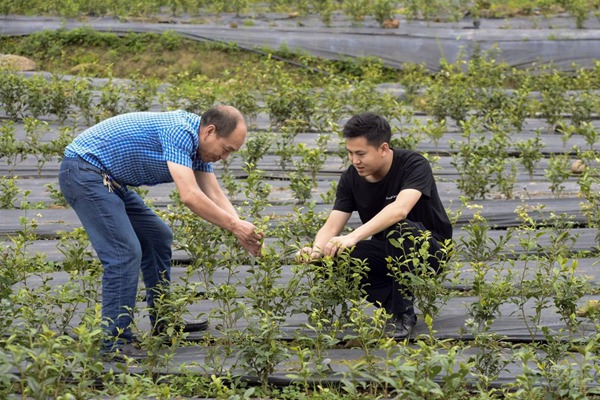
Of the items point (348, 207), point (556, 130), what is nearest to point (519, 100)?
point (556, 130)

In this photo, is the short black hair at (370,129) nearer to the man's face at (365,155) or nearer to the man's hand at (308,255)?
the man's face at (365,155)

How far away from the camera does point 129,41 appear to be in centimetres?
1314

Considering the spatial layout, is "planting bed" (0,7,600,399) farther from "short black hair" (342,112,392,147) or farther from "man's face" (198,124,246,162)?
→ "short black hair" (342,112,392,147)

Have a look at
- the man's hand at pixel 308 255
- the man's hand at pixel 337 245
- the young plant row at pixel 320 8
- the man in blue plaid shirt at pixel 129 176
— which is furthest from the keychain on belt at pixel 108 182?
the young plant row at pixel 320 8

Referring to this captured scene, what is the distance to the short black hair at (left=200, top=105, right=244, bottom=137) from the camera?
182 inches

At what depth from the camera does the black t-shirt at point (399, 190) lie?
5.02 metres

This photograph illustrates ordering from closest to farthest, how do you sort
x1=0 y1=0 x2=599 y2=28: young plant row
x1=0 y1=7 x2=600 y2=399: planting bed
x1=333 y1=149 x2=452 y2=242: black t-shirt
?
x1=0 y1=7 x2=600 y2=399: planting bed < x1=333 y1=149 x2=452 y2=242: black t-shirt < x1=0 y1=0 x2=599 y2=28: young plant row

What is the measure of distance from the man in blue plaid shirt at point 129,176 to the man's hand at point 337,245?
332 millimetres

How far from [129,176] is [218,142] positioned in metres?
0.46

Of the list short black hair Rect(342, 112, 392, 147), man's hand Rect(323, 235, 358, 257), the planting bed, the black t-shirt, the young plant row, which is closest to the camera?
the planting bed

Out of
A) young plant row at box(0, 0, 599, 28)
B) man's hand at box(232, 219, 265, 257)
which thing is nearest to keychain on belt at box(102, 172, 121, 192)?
man's hand at box(232, 219, 265, 257)

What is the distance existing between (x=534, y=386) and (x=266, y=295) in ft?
4.20

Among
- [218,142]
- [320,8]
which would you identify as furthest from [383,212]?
[320,8]

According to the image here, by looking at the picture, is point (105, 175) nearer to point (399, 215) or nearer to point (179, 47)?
point (399, 215)
